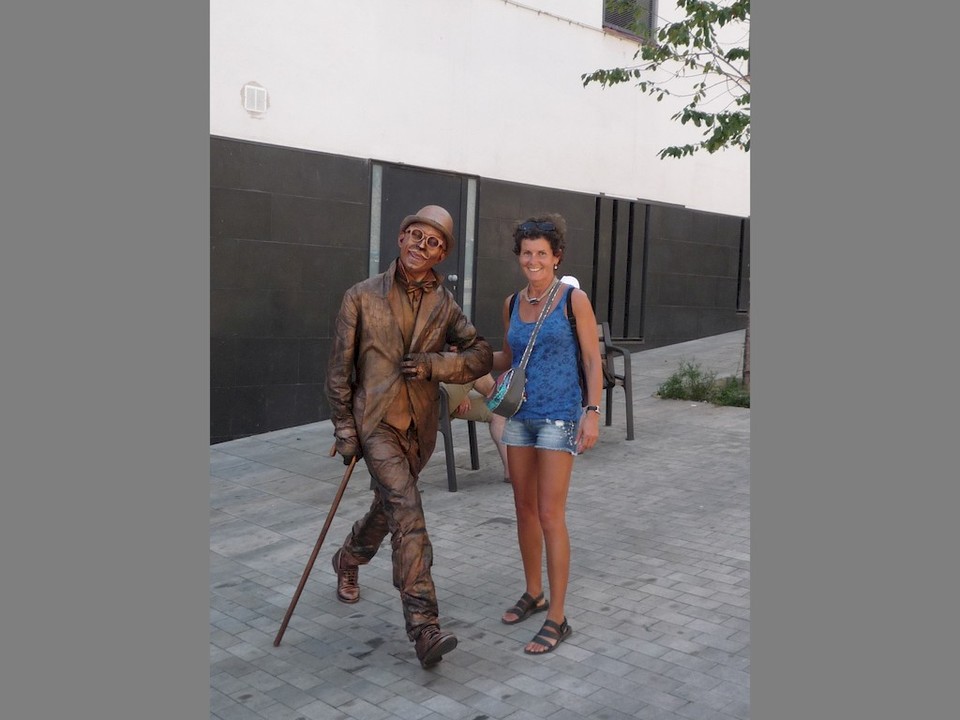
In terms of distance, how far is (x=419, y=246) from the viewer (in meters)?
4.34

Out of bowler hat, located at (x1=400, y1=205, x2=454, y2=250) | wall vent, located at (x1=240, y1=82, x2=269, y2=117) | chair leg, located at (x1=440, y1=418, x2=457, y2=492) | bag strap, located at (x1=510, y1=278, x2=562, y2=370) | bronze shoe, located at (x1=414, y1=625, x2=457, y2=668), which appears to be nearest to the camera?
bronze shoe, located at (x1=414, y1=625, x2=457, y2=668)

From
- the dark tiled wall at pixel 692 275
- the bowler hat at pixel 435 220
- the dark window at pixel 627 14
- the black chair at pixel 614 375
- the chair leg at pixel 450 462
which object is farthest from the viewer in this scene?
the dark tiled wall at pixel 692 275

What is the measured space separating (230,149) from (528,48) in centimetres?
454

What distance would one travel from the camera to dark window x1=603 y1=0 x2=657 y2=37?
1106cm

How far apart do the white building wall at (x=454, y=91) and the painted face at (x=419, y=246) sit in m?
5.39

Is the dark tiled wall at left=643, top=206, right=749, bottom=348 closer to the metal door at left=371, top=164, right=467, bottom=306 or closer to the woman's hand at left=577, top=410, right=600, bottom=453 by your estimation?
the metal door at left=371, top=164, right=467, bottom=306

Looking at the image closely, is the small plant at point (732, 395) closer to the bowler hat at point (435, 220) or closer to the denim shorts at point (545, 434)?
the denim shorts at point (545, 434)

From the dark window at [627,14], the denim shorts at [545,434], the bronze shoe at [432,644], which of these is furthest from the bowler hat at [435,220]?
the dark window at [627,14]

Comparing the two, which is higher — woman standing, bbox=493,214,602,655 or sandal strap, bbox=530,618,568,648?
woman standing, bbox=493,214,602,655

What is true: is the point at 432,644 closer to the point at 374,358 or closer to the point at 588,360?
the point at 374,358

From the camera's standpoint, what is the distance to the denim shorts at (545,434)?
4.36 metres

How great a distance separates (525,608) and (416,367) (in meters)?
1.35

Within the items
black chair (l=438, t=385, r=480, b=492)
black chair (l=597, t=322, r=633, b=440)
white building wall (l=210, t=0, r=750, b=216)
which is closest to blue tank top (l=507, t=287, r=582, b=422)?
black chair (l=438, t=385, r=480, b=492)

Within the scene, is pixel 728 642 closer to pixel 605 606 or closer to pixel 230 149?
pixel 605 606
